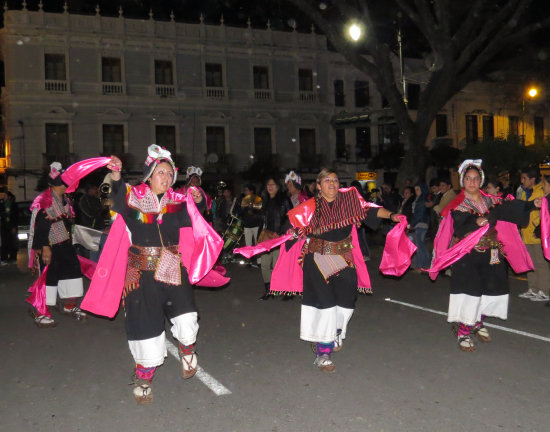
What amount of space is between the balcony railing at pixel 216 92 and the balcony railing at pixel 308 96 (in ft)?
15.9

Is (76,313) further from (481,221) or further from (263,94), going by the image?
(263,94)

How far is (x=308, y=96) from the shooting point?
3428 cm

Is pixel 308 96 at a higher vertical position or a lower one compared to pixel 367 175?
higher

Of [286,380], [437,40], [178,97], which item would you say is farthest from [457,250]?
[178,97]

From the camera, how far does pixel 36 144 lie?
1134 inches

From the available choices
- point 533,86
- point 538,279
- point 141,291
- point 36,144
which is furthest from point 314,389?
point 36,144

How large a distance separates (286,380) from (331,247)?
4.22ft

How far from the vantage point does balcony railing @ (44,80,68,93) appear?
28766 mm

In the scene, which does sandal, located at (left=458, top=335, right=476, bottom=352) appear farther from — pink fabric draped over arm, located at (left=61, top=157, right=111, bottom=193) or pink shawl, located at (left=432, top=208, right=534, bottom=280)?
pink fabric draped over arm, located at (left=61, top=157, right=111, bottom=193)

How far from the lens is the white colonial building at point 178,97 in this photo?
2853cm

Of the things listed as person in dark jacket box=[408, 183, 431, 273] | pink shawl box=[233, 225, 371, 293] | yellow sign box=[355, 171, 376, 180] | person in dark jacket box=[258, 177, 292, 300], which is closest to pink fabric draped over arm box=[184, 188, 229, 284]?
pink shawl box=[233, 225, 371, 293]

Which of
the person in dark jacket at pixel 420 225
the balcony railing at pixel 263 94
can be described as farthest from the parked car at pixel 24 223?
the balcony railing at pixel 263 94

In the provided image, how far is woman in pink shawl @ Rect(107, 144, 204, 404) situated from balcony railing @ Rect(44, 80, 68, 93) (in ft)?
87.6

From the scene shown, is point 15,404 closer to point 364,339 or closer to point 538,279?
point 364,339
